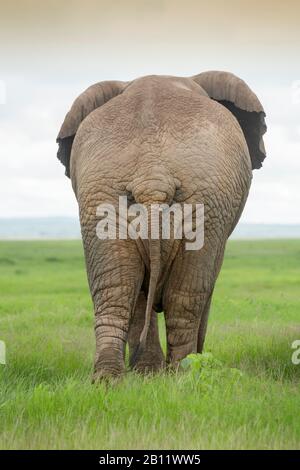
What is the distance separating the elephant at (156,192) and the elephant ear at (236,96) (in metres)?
0.66

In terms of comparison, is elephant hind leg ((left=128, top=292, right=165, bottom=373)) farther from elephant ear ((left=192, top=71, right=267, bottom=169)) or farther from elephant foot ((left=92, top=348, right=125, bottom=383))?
elephant ear ((left=192, top=71, right=267, bottom=169))

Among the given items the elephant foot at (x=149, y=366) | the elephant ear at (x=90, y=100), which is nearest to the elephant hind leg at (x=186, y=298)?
the elephant foot at (x=149, y=366)

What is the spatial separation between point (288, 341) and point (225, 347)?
826mm

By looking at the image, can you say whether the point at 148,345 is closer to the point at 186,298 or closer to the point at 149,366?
the point at 149,366

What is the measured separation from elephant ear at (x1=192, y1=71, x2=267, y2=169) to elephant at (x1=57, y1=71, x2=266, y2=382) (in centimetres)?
66

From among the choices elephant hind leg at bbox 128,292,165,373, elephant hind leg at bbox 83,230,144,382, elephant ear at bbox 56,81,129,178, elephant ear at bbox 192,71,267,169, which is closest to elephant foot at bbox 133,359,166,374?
elephant hind leg at bbox 128,292,165,373

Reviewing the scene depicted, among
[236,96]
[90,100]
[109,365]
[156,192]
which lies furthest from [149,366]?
[236,96]

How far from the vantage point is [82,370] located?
7.08 m

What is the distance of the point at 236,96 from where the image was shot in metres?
7.04

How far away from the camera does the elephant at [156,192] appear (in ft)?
19.0

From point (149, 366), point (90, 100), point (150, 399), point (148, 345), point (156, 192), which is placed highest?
point (90, 100)

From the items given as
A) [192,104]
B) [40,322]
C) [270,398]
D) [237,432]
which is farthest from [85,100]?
[40,322]

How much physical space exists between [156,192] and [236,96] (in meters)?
1.72
